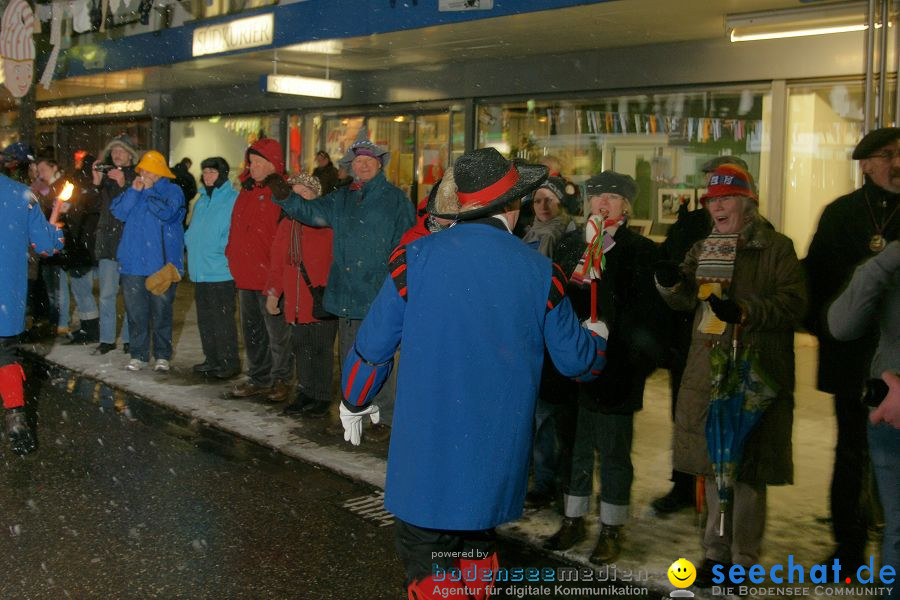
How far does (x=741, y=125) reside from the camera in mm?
10812

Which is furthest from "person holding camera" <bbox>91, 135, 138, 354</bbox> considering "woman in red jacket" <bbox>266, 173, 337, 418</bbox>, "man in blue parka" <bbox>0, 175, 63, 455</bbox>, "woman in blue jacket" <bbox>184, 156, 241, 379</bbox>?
"man in blue parka" <bbox>0, 175, 63, 455</bbox>

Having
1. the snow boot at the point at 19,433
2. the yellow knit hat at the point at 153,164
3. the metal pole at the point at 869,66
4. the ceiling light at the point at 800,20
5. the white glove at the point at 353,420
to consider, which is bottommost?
the snow boot at the point at 19,433

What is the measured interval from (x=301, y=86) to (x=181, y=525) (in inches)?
334

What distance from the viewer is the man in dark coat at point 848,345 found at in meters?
4.89

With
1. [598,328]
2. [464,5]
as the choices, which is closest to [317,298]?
[464,5]

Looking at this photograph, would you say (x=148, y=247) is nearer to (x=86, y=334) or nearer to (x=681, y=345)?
(x=86, y=334)

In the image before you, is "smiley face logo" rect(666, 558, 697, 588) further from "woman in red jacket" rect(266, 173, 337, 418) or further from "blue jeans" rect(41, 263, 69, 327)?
"blue jeans" rect(41, 263, 69, 327)

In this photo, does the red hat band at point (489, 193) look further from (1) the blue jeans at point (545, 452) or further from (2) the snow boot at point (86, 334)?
(2) the snow boot at point (86, 334)

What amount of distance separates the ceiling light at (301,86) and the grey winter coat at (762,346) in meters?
8.62

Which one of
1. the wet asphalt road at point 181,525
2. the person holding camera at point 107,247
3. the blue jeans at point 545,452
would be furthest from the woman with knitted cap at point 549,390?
the person holding camera at point 107,247

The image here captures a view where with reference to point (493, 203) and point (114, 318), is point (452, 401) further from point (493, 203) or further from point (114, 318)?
point (114, 318)

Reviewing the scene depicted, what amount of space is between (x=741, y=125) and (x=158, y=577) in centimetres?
833

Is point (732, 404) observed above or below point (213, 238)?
below

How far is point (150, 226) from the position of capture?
9.70 m
